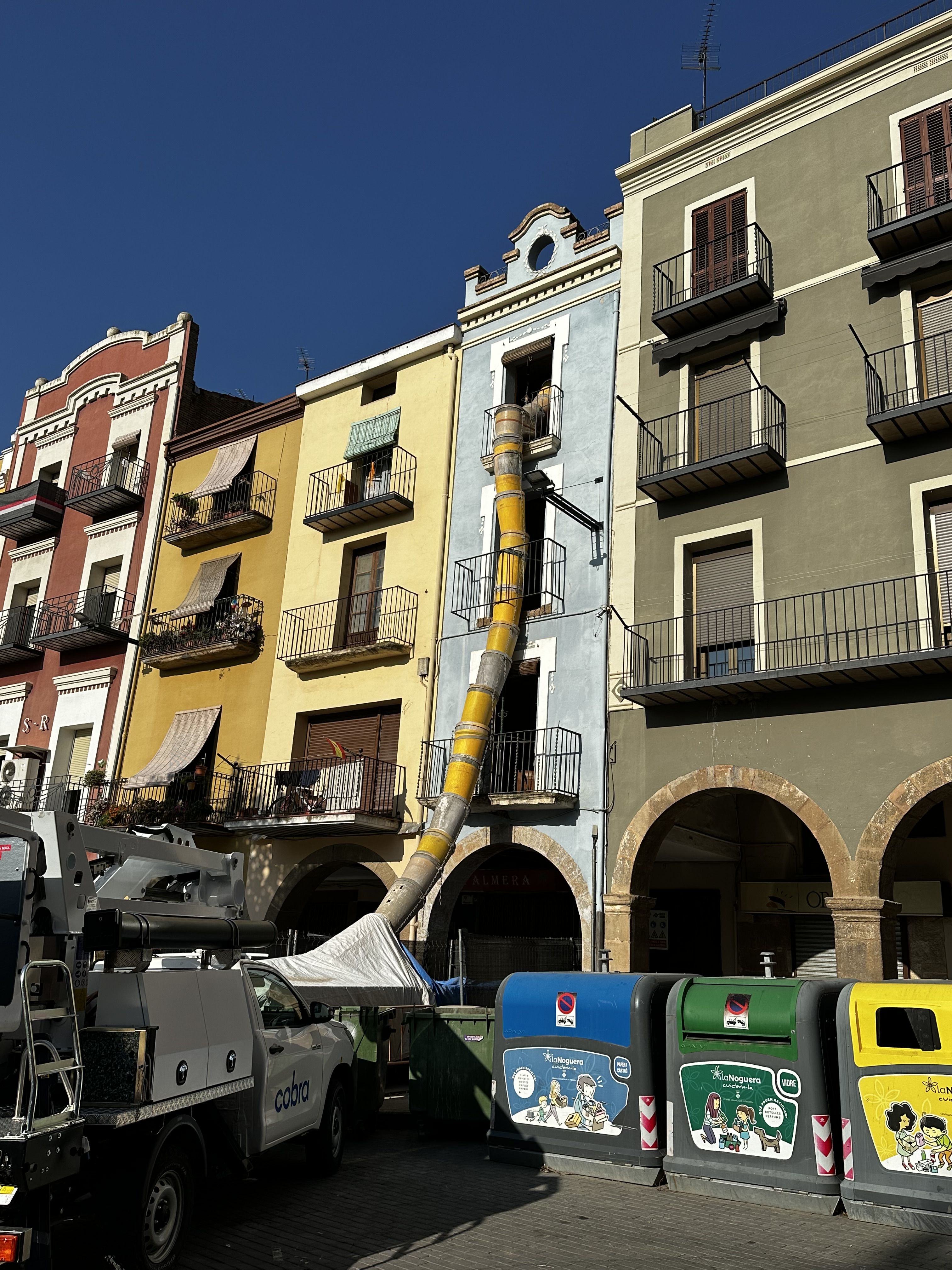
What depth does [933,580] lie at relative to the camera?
563 inches

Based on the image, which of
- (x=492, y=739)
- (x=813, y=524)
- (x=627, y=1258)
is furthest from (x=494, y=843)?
(x=627, y=1258)

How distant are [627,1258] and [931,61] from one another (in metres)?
17.4

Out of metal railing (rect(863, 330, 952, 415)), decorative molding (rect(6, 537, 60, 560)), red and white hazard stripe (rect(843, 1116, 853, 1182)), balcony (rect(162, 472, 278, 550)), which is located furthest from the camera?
decorative molding (rect(6, 537, 60, 560))

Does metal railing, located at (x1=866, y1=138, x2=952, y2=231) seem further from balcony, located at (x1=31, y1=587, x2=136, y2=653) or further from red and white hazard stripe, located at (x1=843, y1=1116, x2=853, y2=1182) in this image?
balcony, located at (x1=31, y1=587, x2=136, y2=653)

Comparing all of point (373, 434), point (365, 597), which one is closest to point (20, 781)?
point (365, 597)

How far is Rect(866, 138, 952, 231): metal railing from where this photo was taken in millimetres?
15602

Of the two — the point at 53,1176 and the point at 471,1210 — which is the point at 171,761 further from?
the point at 53,1176

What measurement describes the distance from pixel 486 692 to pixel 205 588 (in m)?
9.32

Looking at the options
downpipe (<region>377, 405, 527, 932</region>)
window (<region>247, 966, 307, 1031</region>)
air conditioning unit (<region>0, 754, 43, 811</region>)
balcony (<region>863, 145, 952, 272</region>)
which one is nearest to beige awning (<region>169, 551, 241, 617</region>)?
air conditioning unit (<region>0, 754, 43, 811</region>)

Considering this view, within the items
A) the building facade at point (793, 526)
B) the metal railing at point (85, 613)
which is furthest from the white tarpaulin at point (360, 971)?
the metal railing at point (85, 613)

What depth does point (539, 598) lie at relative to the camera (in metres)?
19.2

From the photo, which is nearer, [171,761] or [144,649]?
[171,761]

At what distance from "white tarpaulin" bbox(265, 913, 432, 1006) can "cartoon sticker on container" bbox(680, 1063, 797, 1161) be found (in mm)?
4891

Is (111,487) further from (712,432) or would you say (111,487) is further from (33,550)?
(712,432)
